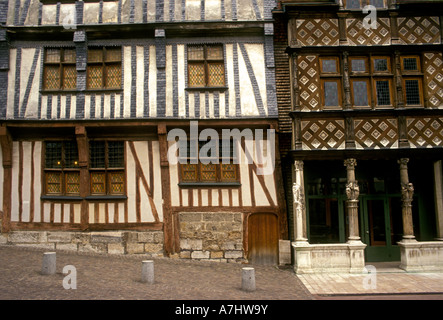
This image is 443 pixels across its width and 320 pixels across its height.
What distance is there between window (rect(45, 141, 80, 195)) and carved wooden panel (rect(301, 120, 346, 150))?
7.03 metres

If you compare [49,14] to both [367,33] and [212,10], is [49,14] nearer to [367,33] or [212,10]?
[212,10]

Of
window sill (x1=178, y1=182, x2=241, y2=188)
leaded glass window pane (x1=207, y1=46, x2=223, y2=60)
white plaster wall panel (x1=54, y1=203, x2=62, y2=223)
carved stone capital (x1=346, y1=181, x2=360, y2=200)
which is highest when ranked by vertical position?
leaded glass window pane (x1=207, y1=46, x2=223, y2=60)

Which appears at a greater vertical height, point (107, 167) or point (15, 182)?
point (107, 167)

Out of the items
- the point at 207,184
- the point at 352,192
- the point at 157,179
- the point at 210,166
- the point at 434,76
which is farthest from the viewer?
the point at 210,166

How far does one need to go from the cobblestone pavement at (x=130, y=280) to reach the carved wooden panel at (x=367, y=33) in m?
7.00

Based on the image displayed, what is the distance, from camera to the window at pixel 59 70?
37.2 feet

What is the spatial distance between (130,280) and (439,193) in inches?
355

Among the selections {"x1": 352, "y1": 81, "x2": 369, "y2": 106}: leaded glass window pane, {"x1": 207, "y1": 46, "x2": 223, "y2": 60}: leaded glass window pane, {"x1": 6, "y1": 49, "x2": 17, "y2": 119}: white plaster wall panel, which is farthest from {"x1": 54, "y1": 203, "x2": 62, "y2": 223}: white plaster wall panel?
{"x1": 352, "y1": 81, "x2": 369, "y2": 106}: leaded glass window pane

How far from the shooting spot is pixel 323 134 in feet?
34.4

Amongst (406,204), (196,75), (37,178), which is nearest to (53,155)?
(37,178)

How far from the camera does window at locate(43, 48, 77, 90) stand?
11352 millimetres

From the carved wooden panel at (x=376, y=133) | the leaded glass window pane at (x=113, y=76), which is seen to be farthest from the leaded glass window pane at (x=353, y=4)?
the leaded glass window pane at (x=113, y=76)

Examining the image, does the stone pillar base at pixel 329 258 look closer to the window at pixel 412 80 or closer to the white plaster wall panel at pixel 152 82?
the window at pixel 412 80

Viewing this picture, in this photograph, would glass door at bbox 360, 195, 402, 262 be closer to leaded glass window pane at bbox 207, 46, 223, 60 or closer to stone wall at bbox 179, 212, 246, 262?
stone wall at bbox 179, 212, 246, 262
